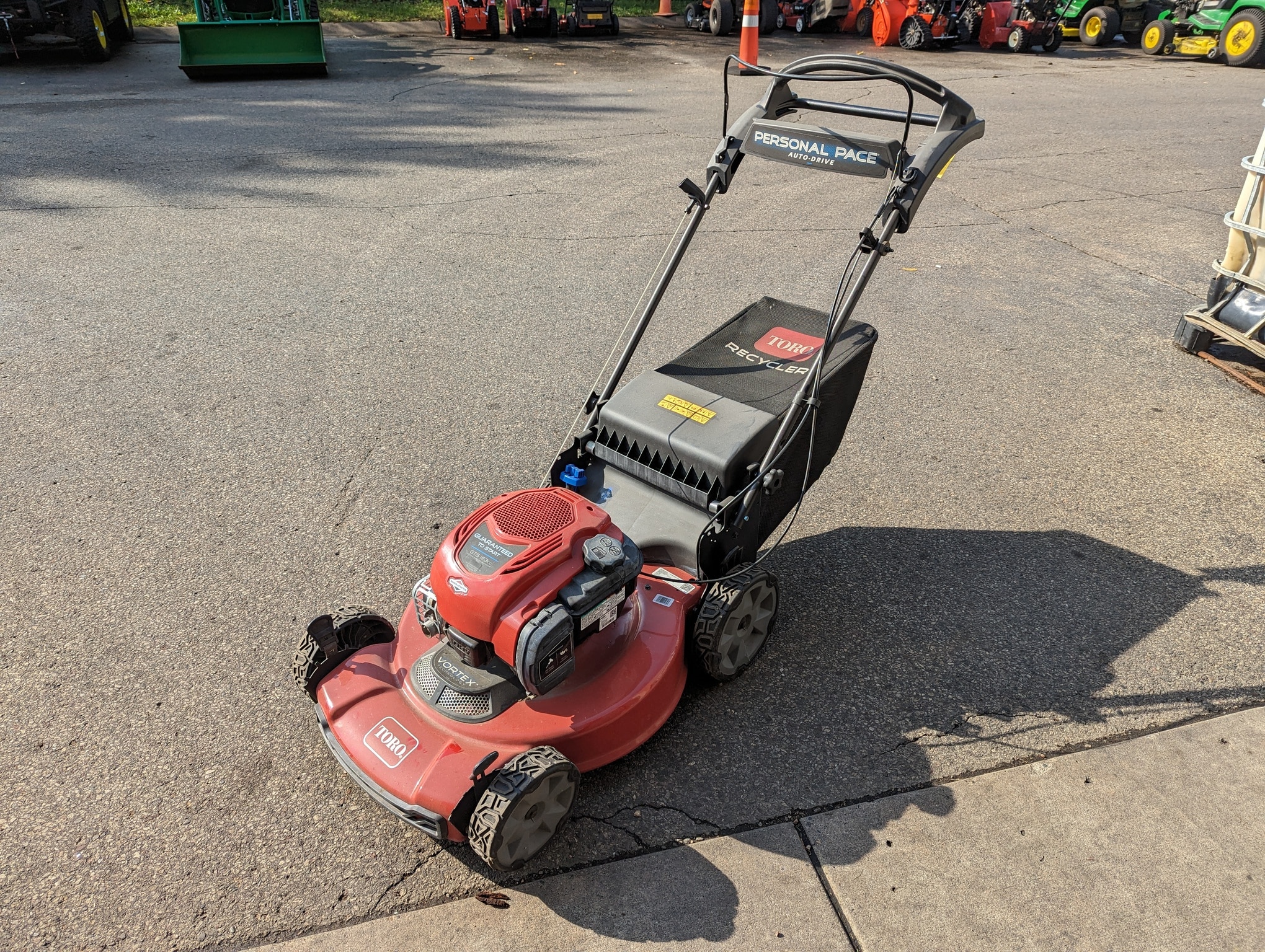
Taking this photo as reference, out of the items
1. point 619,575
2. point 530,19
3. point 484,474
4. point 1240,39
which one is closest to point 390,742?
point 619,575

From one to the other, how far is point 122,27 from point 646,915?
15864mm

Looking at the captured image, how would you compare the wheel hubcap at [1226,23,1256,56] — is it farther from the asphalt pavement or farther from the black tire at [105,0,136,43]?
the black tire at [105,0,136,43]

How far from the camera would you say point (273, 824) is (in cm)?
259

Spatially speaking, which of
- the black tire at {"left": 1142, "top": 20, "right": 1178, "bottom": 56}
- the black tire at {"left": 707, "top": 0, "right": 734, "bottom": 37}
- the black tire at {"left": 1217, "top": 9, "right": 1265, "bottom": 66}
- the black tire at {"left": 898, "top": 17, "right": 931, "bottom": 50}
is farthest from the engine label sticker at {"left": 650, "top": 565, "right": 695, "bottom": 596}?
the black tire at {"left": 1142, "top": 20, "right": 1178, "bottom": 56}

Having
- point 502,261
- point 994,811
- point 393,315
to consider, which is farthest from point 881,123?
point 994,811

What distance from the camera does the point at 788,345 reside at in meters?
3.45

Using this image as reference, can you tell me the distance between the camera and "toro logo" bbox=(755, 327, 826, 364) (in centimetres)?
339

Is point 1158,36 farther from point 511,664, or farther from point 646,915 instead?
point 646,915

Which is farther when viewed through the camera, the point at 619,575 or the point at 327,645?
the point at 327,645

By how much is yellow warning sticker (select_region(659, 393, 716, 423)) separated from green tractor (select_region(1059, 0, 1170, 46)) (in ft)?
57.2

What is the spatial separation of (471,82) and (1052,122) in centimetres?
704

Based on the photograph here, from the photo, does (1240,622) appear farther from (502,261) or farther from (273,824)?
(502,261)

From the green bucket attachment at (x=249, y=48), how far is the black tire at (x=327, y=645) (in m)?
11.1

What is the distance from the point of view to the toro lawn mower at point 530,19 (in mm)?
14938
